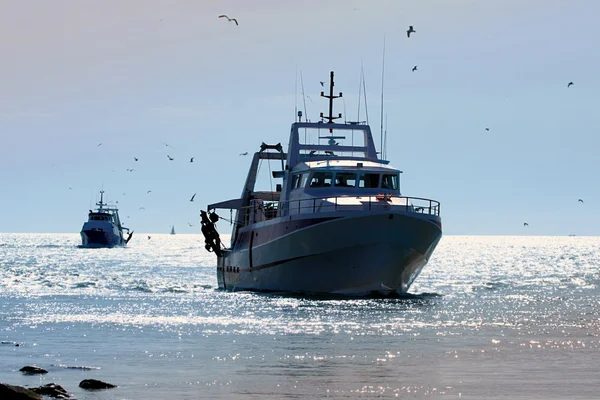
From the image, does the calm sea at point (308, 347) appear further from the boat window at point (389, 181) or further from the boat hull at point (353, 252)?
the boat window at point (389, 181)

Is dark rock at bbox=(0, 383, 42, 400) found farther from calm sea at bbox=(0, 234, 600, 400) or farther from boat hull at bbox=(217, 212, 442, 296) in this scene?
boat hull at bbox=(217, 212, 442, 296)

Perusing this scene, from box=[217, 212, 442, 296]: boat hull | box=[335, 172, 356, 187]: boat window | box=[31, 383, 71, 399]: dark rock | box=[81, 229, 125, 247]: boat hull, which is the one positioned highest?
box=[81, 229, 125, 247]: boat hull

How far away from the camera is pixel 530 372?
67.0 feet

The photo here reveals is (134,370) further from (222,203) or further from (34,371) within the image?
(222,203)

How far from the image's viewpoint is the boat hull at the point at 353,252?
38.9m

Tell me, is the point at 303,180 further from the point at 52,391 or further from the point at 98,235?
the point at 98,235

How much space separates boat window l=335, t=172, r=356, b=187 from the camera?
4262cm

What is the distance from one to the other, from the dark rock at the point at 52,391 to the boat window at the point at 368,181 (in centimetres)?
2656

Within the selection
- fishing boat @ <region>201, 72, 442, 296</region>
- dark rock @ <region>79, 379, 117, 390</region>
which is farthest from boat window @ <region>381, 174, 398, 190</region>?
dark rock @ <region>79, 379, 117, 390</region>

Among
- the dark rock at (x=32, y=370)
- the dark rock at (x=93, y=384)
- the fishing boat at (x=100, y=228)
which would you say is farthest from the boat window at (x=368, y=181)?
the fishing boat at (x=100, y=228)

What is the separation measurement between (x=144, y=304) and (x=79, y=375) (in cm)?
2156

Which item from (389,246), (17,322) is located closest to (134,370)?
(17,322)

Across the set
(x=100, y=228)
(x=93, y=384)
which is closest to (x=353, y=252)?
(x=93, y=384)

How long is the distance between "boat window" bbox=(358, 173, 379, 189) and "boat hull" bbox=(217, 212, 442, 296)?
3.27 meters
